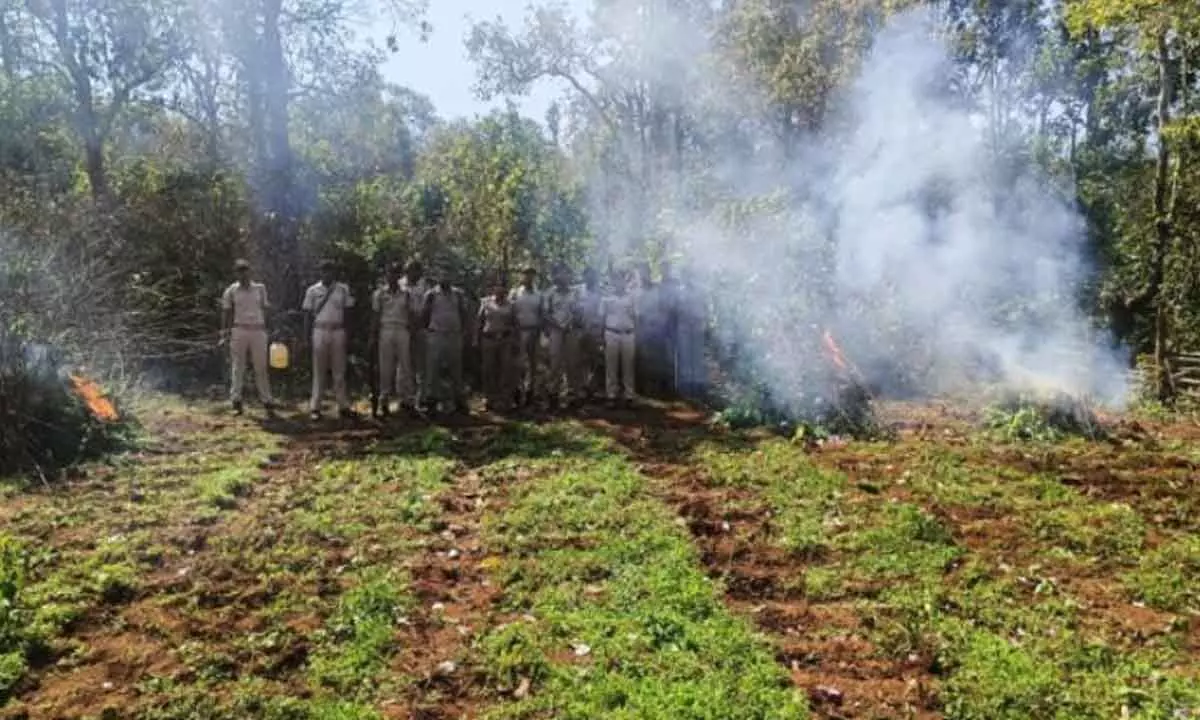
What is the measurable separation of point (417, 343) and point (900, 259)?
26.2 feet

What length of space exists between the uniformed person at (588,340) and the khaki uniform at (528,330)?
0.57m

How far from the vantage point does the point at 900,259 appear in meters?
15.1

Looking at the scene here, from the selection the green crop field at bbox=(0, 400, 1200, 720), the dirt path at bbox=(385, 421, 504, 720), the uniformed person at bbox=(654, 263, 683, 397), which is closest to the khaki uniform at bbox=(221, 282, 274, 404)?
the green crop field at bbox=(0, 400, 1200, 720)

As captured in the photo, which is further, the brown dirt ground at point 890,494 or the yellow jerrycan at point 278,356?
the yellow jerrycan at point 278,356

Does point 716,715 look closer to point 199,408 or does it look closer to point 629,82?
point 199,408

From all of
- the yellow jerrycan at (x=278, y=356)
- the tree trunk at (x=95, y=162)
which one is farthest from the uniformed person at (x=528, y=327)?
the tree trunk at (x=95, y=162)

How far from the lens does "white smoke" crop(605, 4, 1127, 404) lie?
42.5ft

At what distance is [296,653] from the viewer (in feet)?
15.3

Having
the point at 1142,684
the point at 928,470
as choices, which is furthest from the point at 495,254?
the point at 1142,684

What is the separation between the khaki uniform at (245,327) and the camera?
10.9m

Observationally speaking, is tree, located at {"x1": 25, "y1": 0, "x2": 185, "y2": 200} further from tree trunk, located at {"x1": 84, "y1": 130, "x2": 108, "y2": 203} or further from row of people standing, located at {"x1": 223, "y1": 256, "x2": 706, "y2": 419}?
row of people standing, located at {"x1": 223, "y1": 256, "x2": 706, "y2": 419}

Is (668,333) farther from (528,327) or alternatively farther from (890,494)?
(890,494)


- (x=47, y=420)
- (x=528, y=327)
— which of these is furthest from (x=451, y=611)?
(x=528, y=327)

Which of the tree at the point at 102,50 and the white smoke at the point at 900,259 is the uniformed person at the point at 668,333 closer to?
the white smoke at the point at 900,259
